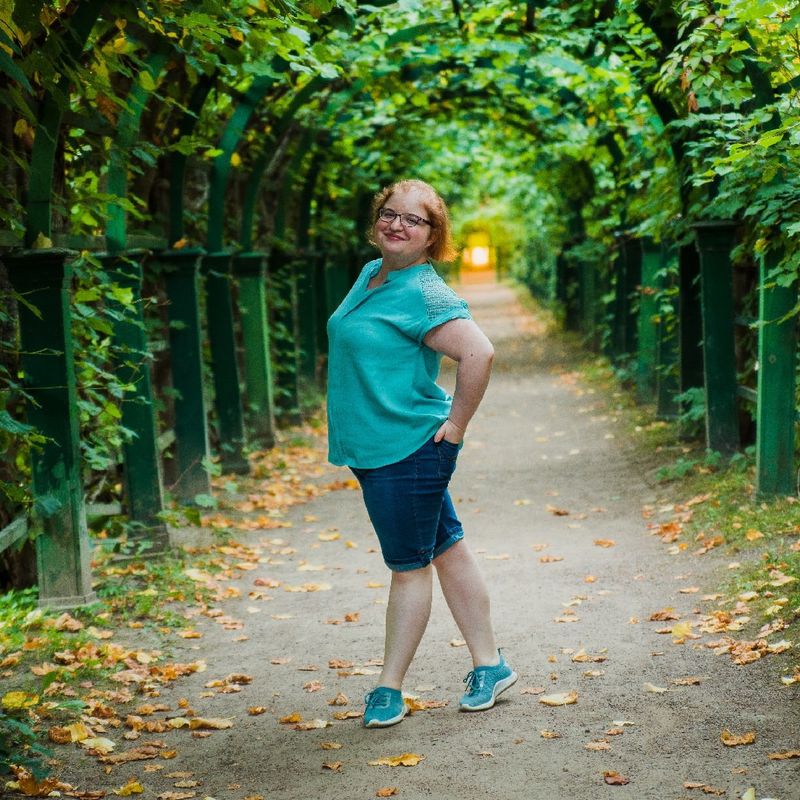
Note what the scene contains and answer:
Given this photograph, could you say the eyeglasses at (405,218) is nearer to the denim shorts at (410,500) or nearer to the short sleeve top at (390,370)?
the short sleeve top at (390,370)

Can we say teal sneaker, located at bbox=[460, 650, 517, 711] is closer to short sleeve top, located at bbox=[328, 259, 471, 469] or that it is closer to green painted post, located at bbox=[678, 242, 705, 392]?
short sleeve top, located at bbox=[328, 259, 471, 469]

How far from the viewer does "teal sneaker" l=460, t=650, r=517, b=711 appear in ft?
14.2

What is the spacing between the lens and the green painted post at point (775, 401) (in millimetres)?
7016

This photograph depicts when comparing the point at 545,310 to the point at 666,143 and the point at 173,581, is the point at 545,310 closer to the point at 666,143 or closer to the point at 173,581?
the point at 666,143

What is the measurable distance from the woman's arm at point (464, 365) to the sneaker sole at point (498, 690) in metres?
1.03

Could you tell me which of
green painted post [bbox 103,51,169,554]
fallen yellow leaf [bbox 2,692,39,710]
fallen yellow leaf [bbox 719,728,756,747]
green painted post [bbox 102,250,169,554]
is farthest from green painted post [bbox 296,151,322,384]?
fallen yellow leaf [bbox 719,728,756,747]

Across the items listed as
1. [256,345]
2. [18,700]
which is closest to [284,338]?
[256,345]

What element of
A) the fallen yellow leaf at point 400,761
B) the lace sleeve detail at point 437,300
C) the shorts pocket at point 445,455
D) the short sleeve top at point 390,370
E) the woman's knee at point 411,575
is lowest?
the fallen yellow leaf at point 400,761

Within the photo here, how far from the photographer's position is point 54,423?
5.63m

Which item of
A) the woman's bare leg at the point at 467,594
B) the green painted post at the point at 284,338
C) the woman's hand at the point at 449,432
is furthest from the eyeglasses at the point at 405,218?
the green painted post at the point at 284,338

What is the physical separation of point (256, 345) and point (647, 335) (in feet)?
14.8

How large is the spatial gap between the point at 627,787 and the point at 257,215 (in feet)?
35.6

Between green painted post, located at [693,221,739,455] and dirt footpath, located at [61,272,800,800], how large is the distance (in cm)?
74

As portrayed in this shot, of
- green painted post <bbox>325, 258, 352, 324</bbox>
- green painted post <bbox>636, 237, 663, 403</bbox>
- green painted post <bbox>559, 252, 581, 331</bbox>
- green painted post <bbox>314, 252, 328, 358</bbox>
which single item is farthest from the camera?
green painted post <bbox>559, 252, 581, 331</bbox>
